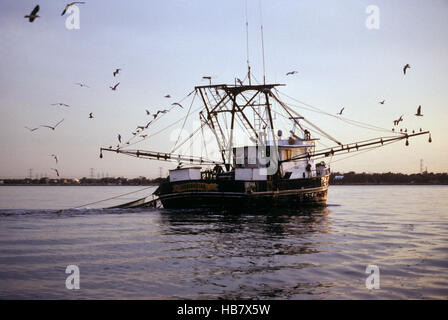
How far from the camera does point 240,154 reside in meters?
42.5

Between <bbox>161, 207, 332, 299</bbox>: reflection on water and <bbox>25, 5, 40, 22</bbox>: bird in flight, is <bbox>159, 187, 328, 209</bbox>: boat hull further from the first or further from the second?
<bbox>25, 5, 40, 22</bbox>: bird in flight

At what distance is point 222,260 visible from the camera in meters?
17.2

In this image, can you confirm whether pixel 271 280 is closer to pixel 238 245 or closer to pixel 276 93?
pixel 238 245

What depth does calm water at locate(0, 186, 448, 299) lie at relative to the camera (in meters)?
12.9

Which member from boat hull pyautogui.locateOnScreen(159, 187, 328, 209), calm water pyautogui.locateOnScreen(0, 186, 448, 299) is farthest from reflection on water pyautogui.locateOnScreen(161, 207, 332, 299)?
boat hull pyautogui.locateOnScreen(159, 187, 328, 209)

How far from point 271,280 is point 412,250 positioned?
30.4ft

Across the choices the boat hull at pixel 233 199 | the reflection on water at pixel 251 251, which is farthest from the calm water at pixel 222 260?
the boat hull at pixel 233 199

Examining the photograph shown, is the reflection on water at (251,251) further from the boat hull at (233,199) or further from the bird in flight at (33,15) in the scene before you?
the bird in flight at (33,15)

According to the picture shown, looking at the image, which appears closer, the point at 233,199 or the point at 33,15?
the point at 33,15

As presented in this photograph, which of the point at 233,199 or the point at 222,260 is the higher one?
the point at 233,199

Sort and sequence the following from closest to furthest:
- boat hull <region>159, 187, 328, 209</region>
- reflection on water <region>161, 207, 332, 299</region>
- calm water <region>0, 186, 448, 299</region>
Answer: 1. calm water <region>0, 186, 448, 299</region>
2. reflection on water <region>161, 207, 332, 299</region>
3. boat hull <region>159, 187, 328, 209</region>

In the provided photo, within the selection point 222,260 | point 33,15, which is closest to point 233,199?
point 222,260

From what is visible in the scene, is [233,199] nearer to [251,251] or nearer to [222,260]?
[251,251]
